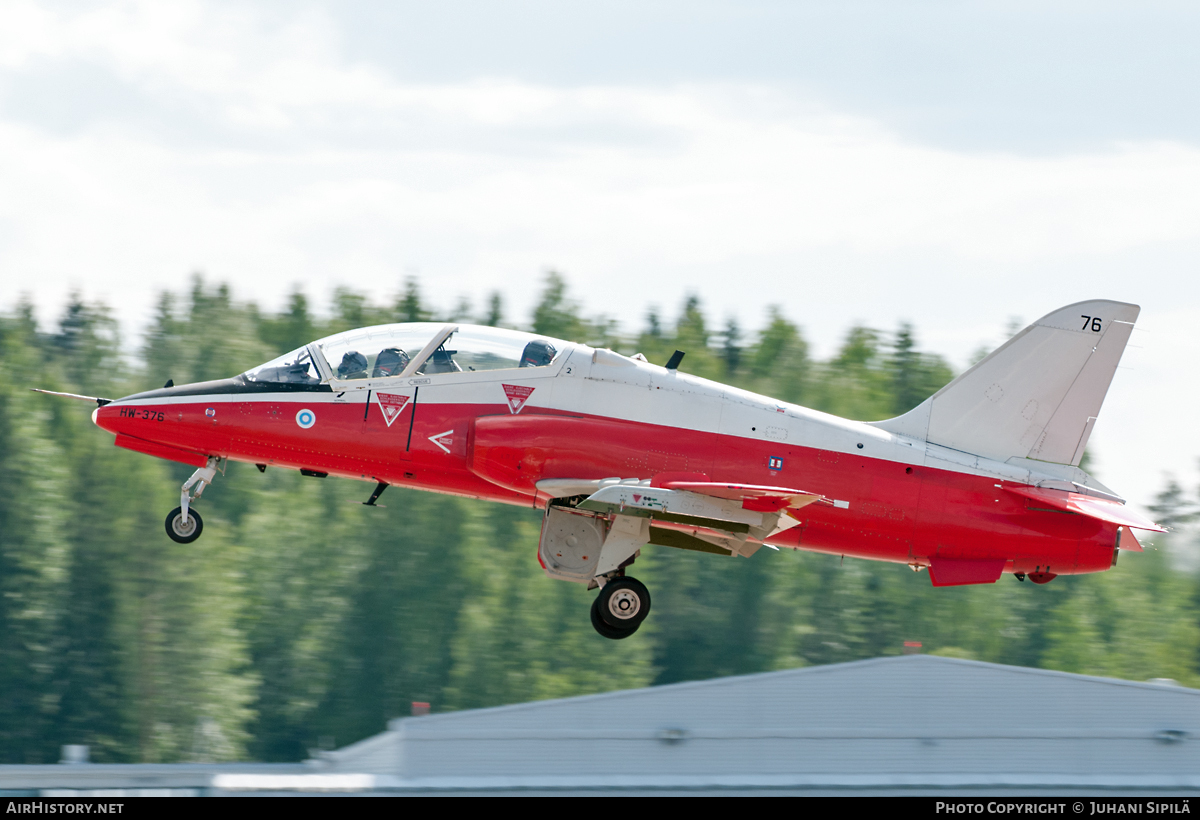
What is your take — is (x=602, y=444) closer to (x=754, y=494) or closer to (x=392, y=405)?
(x=754, y=494)

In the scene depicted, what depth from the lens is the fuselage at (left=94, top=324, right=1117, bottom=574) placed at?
15586mm

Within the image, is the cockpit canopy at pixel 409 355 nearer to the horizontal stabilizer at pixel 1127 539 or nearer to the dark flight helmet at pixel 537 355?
the dark flight helmet at pixel 537 355

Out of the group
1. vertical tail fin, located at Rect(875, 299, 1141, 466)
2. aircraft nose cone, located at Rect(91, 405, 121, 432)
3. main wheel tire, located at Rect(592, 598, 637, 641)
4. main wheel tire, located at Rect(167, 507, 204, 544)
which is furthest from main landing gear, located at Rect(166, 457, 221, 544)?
vertical tail fin, located at Rect(875, 299, 1141, 466)

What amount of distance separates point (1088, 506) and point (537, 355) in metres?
7.37

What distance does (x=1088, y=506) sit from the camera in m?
16.2

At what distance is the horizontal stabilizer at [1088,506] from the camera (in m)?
15.8

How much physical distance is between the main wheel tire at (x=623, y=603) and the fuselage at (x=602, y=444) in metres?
1.43

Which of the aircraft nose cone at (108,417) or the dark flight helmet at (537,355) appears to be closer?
the aircraft nose cone at (108,417)

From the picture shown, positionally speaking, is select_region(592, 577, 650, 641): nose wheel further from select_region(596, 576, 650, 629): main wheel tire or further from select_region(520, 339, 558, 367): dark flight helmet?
select_region(520, 339, 558, 367): dark flight helmet

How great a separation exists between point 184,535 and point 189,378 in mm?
33396

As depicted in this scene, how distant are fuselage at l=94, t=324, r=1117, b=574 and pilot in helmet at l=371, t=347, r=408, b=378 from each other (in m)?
0.15

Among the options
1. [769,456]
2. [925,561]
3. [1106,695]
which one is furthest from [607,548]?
[1106,695]

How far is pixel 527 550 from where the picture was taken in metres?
42.9

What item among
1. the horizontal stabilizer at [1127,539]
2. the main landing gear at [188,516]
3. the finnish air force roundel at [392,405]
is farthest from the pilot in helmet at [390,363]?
the horizontal stabilizer at [1127,539]
